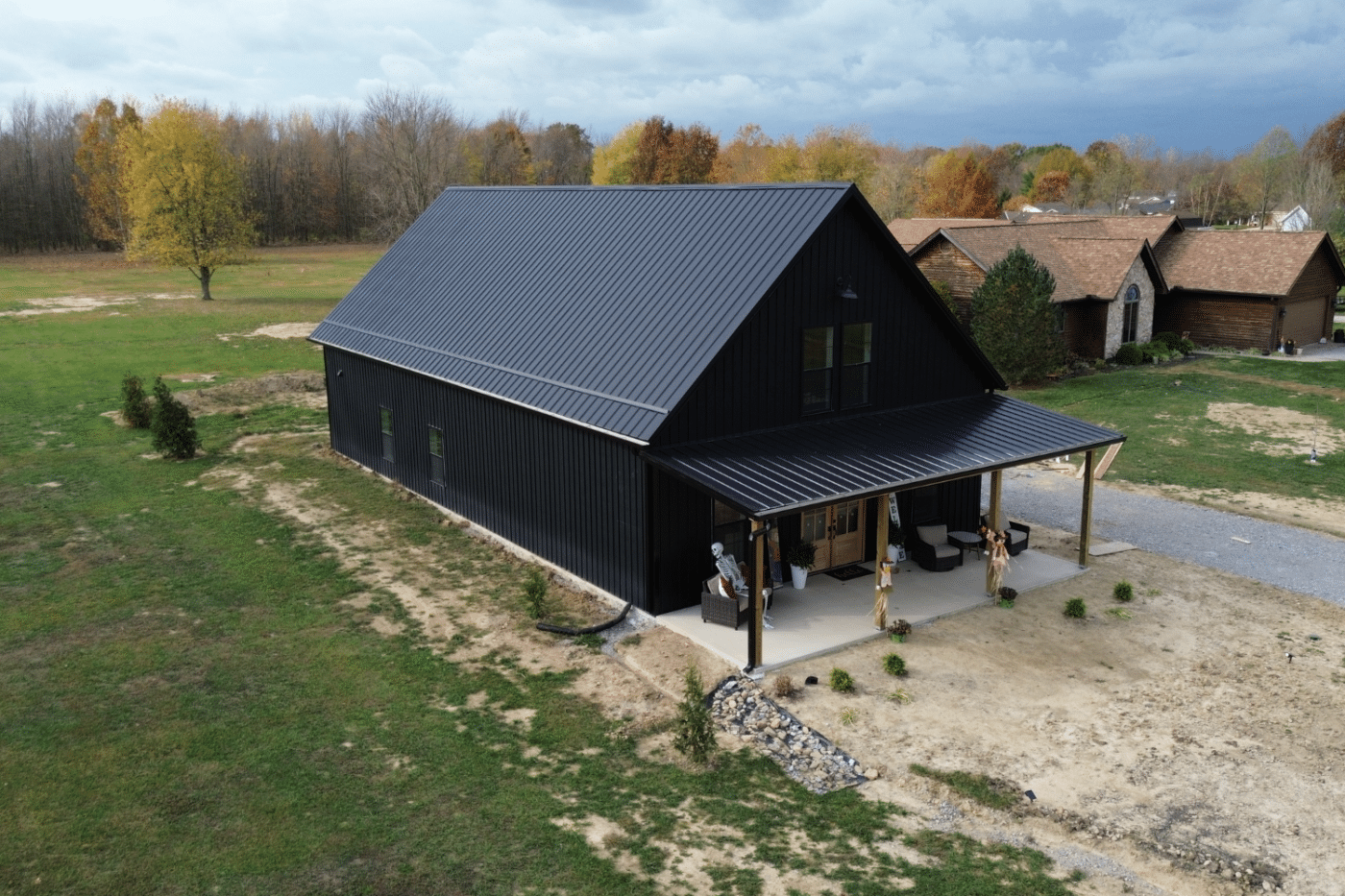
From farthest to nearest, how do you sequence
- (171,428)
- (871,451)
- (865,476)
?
1. (171,428)
2. (871,451)
3. (865,476)

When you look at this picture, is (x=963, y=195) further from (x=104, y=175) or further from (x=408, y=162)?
(x=104, y=175)

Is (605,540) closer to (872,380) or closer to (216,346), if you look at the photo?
(872,380)

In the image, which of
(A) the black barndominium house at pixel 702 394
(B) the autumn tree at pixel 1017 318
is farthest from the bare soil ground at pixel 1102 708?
(B) the autumn tree at pixel 1017 318

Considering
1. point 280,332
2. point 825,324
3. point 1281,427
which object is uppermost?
point 825,324

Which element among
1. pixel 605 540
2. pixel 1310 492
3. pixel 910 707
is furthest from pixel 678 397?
pixel 1310 492

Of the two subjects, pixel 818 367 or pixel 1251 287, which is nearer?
pixel 818 367

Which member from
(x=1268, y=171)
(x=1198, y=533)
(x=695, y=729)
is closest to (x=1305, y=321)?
(x=1198, y=533)
